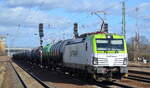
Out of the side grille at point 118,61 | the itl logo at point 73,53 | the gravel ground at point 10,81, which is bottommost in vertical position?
the gravel ground at point 10,81

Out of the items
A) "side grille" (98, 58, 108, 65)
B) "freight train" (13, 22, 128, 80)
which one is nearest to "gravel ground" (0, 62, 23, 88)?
"freight train" (13, 22, 128, 80)

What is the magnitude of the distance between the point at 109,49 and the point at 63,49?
11.5 m

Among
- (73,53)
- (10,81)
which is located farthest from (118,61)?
(10,81)

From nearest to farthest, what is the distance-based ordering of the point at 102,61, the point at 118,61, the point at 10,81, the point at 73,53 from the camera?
the point at 102,61
the point at 118,61
the point at 73,53
the point at 10,81

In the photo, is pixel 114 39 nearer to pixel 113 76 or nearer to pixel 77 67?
pixel 113 76

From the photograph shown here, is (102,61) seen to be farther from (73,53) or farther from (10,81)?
(10,81)

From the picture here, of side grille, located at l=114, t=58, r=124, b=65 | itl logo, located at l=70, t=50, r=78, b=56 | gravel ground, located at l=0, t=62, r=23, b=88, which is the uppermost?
itl logo, located at l=70, t=50, r=78, b=56

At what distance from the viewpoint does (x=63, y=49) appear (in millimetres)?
35719

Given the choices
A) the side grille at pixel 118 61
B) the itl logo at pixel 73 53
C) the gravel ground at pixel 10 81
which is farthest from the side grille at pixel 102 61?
the gravel ground at pixel 10 81

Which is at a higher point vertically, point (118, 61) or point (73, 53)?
point (73, 53)

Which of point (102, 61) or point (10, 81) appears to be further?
point (10, 81)

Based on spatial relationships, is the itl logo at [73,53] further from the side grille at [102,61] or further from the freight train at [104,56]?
the side grille at [102,61]

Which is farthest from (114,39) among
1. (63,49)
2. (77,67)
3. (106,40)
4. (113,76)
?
(63,49)

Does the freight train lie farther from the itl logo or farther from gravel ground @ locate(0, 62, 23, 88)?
gravel ground @ locate(0, 62, 23, 88)
